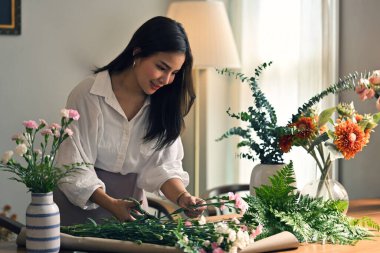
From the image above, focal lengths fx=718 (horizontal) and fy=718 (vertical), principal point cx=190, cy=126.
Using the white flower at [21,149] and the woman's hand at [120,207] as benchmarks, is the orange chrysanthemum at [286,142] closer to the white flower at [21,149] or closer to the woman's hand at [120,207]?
the woman's hand at [120,207]

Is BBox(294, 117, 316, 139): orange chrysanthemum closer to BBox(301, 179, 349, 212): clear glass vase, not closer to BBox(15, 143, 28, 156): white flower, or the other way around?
BBox(301, 179, 349, 212): clear glass vase

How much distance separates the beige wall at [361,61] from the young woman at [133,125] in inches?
49.5

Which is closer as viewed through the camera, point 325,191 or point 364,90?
point 325,191

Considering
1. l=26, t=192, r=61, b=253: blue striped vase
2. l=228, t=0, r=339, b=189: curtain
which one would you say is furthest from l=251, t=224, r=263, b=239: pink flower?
l=228, t=0, r=339, b=189: curtain

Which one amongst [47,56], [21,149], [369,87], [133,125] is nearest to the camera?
[21,149]

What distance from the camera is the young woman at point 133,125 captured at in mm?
2637

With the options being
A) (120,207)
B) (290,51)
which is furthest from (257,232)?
(290,51)

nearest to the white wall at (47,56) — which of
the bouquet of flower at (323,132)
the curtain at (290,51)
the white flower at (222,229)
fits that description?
the curtain at (290,51)

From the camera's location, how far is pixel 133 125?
282 cm

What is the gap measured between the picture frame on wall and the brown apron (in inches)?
62.8

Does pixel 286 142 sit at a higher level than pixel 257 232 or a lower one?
higher

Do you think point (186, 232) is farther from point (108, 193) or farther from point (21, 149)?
point (108, 193)

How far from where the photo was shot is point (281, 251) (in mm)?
2154

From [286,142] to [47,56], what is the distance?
210 centimetres
